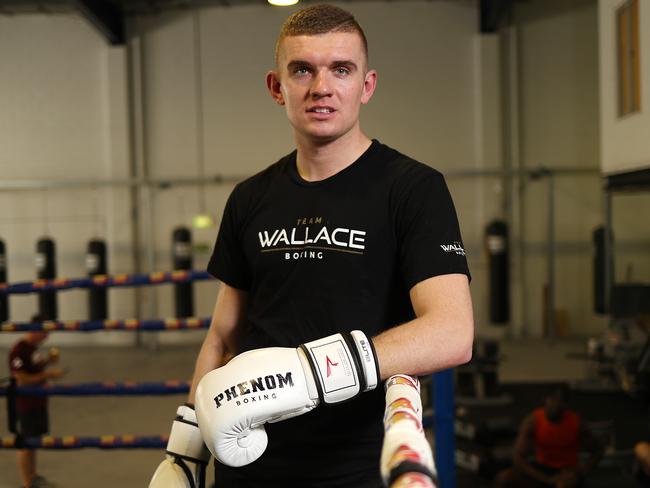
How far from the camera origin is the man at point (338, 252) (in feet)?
4.06

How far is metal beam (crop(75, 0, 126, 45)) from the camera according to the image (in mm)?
8938

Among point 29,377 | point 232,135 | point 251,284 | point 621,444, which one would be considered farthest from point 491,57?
point 251,284

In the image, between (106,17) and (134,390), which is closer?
(134,390)

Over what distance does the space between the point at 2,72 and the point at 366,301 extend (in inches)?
390

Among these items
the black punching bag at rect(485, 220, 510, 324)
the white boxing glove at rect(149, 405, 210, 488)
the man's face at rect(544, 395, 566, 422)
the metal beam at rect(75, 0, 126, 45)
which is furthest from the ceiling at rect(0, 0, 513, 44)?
the white boxing glove at rect(149, 405, 210, 488)

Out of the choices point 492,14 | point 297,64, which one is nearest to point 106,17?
point 492,14

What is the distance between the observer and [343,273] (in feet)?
4.31

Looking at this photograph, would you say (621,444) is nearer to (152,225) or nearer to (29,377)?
(29,377)

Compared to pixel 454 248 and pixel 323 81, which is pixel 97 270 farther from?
pixel 454 248

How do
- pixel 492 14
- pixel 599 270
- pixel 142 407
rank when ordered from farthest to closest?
pixel 492 14
pixel 599 270
pixel 142 407

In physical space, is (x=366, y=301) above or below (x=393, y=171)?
below

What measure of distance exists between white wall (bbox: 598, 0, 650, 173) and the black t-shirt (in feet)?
15.4

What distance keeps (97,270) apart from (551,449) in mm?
6307

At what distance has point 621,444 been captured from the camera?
5.13 metres
